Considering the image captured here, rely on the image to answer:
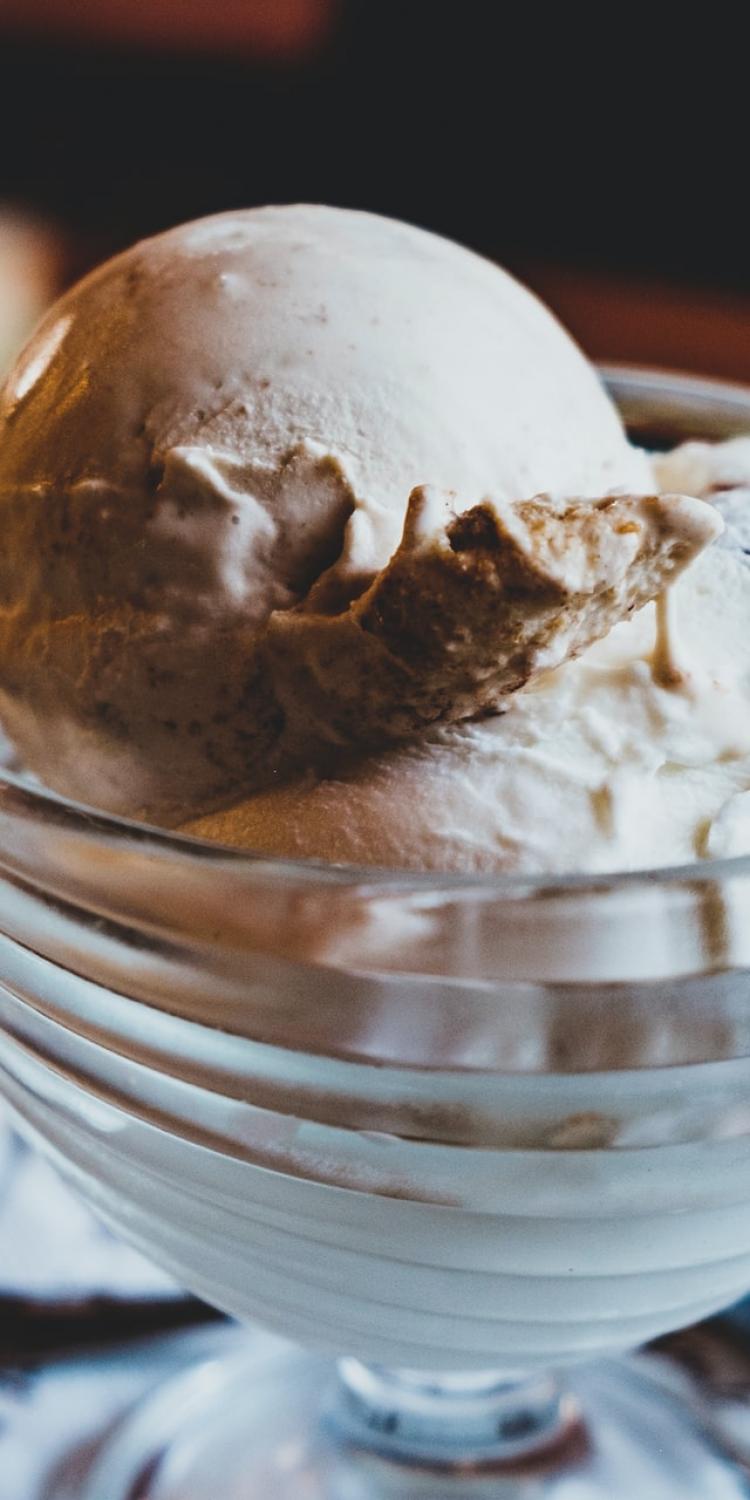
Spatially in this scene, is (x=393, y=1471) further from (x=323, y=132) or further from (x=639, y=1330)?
(x=323, y=132)

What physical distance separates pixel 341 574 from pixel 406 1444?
357mm

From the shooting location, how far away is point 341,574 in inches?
17.8

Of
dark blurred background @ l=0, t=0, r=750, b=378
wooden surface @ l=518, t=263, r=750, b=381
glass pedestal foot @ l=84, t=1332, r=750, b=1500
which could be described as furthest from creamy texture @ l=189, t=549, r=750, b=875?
dark blurred background @ l=0, t=0, r=750, b=378

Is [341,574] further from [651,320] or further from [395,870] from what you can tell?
[651,320]

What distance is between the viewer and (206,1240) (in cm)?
45

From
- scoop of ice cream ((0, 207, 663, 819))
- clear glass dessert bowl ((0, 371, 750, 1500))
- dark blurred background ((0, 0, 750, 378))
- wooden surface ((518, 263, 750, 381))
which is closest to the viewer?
clear glass dessert bowl ((0, 371, 750, 1500))

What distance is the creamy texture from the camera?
0.44 metres

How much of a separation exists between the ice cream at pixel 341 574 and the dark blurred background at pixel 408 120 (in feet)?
5.05

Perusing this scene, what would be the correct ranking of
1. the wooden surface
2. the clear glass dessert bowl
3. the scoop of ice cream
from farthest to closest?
the wooden surface, the scoop of ice cream, the clear glass dessert bowl

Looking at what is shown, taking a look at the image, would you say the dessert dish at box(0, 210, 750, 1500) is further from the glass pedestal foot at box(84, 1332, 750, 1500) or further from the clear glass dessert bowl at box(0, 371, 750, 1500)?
the glass pedestal foot at box(84, 1332, 750, 1500)

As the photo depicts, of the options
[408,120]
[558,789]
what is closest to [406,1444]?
[558,789]

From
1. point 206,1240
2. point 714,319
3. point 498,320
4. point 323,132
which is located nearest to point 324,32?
point 323,132

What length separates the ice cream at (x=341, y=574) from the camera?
0.42 meters

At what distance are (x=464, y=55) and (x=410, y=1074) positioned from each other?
7.50 ft
